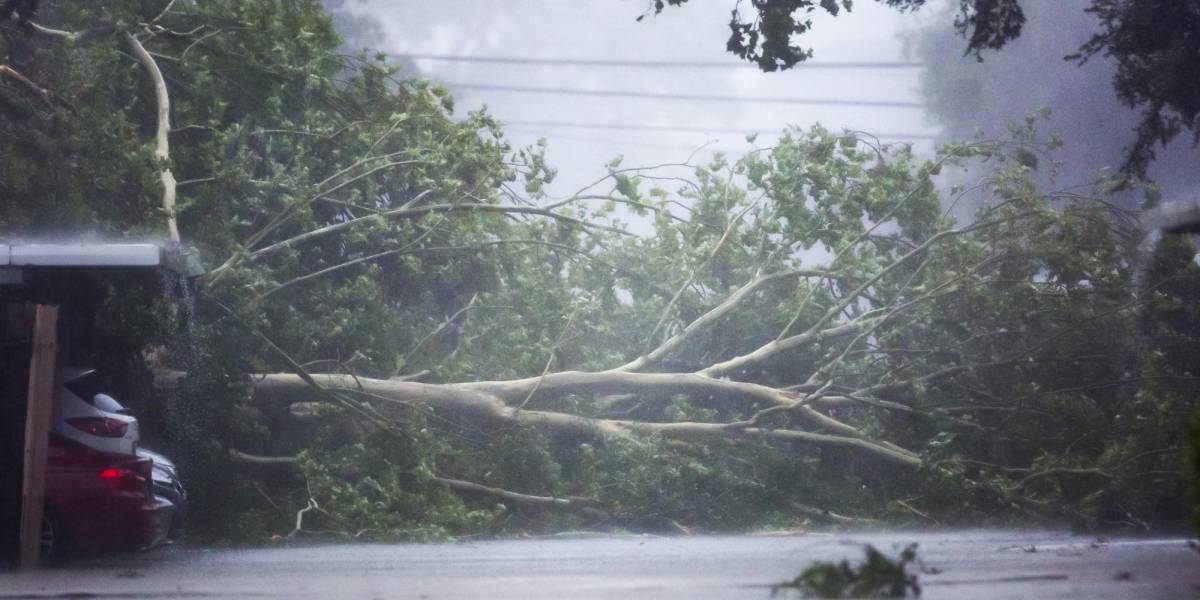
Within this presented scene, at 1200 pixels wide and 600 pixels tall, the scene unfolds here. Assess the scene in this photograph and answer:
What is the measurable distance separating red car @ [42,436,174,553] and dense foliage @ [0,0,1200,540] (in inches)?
118

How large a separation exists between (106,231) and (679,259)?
5.53 metres

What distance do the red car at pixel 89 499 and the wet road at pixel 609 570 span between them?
230mm

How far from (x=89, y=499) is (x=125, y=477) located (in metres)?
0.25

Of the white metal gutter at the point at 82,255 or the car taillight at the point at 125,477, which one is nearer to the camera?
the white metal gutter at the point at 82,255

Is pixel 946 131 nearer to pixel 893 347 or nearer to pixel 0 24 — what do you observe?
pixel 893 347

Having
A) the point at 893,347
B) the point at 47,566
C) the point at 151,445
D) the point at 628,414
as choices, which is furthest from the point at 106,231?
the point at 893,347

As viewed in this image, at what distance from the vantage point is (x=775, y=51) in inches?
299

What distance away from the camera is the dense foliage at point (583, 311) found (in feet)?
35.9

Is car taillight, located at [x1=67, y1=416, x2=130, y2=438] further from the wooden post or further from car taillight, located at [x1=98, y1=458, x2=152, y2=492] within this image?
the wooden post

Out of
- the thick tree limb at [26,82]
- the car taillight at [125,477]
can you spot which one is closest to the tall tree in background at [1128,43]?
the car taillight at [125,477]

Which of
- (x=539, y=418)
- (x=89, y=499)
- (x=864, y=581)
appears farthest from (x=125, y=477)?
(x=539, y=418)

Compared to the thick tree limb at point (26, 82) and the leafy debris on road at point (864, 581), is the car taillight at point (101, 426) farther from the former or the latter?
the thick tree limb at point (26, 82)

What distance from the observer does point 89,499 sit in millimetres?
7316

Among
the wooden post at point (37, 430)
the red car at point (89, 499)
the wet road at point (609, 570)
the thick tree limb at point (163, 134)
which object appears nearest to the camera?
the wet road at point (609, 570)
